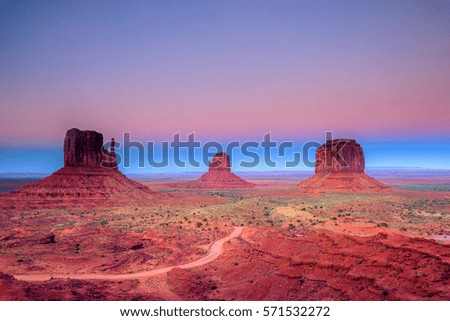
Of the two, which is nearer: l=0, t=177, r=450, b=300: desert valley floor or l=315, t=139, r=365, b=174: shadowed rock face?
l=0, t=177, r=450, b=300: desert valley floor

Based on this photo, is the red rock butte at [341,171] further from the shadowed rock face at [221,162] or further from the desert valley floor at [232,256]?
the shadowed rock face at [221,162]

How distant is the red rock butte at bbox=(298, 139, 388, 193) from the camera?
78.9 metres

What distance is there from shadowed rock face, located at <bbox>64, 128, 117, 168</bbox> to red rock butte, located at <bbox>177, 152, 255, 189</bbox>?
190 ft

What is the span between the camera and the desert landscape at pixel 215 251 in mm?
13273

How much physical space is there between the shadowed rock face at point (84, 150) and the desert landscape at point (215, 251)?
618cm

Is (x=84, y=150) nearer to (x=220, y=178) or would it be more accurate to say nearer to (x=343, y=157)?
(x=343, y=157)

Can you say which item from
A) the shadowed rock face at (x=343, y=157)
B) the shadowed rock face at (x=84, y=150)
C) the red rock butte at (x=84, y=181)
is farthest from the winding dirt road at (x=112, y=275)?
the shadowed rock face at (x=343, y=157)

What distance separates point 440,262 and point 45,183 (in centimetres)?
6334

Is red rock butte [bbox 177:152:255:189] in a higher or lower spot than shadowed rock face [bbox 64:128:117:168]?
lower

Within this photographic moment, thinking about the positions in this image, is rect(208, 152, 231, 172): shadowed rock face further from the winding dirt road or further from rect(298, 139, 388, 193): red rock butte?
the winding dirt road

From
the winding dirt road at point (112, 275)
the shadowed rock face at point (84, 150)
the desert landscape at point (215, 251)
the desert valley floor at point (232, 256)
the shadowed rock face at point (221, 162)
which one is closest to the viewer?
the desert valley floor at point (232, 256)

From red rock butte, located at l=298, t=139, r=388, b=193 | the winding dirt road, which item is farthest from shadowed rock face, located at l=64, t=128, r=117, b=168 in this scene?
red rock butte, located at l=298, t=139, r=388, b=193

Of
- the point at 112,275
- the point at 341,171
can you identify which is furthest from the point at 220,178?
the point at 112,275

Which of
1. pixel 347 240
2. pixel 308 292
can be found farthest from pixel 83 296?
pixel 347 240
